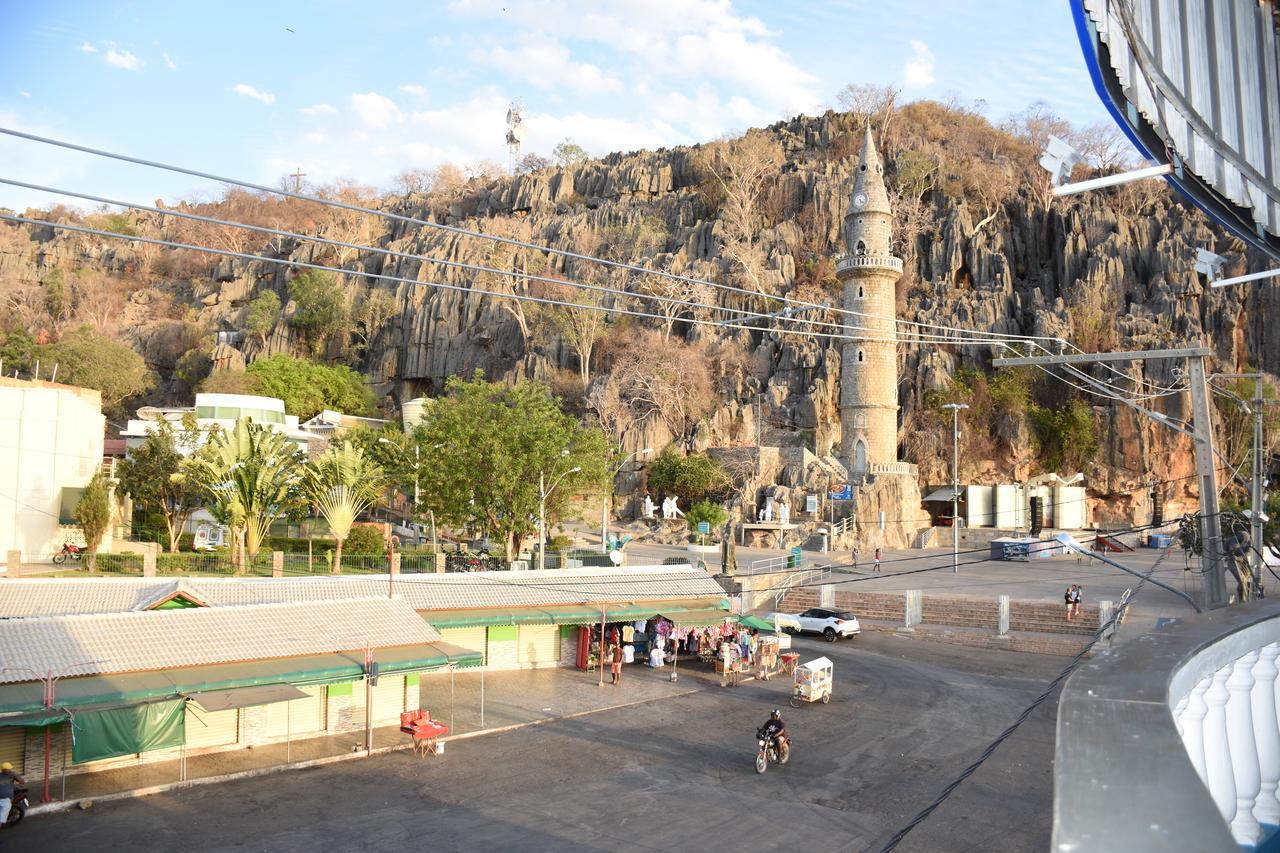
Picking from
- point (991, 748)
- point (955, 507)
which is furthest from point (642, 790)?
point (955, 507)

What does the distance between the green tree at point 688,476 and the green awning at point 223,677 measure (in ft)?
127

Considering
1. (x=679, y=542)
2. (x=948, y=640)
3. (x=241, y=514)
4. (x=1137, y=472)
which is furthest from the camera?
(x=1137, y=472)

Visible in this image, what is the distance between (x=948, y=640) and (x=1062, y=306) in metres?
43.9

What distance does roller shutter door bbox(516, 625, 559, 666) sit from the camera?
26547mm

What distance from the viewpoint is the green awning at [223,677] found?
15.2 metres

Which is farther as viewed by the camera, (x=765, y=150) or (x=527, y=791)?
(x=765, y=150)

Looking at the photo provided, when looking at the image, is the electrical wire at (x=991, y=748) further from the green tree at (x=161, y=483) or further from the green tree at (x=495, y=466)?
the green tree at (x=161, y=483)

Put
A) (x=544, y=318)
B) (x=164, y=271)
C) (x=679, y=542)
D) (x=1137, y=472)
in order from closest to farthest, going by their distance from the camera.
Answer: (x=679, y=542) → (x=1137, y=472) → (x=544, y=318) → (x=164, y=271)

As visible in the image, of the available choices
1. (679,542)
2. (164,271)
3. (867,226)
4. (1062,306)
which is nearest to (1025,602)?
(679,542)

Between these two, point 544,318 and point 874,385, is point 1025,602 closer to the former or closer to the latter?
point 874,385

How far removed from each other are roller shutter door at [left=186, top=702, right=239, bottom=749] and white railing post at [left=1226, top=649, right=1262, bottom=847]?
55.7ft

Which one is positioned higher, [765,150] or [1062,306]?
[765,150]

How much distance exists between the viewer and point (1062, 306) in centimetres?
6750

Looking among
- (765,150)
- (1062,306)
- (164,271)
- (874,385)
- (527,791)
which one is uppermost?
(765,150)
